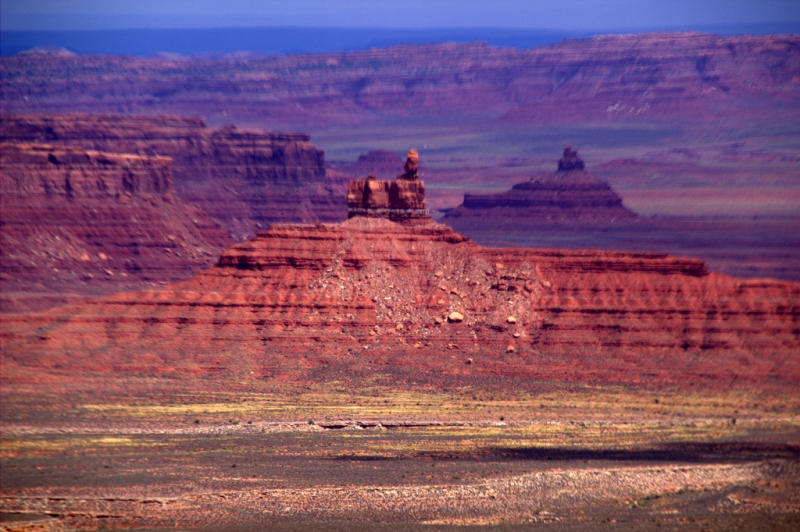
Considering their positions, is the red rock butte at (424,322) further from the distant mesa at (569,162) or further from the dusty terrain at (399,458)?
the distant mesa at (569,162)

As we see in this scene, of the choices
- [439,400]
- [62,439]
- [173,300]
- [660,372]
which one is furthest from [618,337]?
[62,439]

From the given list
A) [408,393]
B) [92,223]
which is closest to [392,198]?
[408,393]

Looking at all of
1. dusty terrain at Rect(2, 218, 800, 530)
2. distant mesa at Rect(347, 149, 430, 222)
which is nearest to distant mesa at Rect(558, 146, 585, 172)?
distant mesa at Rect(347, 149, 430, 222)

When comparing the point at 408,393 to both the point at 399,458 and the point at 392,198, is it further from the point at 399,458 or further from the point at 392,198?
the point at 392,198

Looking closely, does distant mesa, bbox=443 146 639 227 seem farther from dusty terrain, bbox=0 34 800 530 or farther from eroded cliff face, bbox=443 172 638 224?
dusty terrain, bbox=0 34 800 530

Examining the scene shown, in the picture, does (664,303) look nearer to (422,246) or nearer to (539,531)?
(422,246)

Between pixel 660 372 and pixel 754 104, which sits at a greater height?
pixel 754 104

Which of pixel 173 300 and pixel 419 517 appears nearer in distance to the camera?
pixel 419 517
